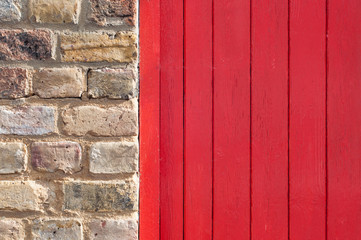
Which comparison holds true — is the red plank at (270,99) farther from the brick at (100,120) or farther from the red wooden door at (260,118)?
the brick at (100,120)

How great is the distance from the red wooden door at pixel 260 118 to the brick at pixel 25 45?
468 mm

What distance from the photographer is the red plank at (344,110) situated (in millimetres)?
1856

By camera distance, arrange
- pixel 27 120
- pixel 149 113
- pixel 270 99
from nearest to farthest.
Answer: pixel 27 120, pixel 149 113, pixel 270 99

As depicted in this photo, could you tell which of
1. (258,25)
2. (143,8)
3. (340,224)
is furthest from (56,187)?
(340,224)

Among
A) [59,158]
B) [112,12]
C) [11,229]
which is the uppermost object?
[112,12]

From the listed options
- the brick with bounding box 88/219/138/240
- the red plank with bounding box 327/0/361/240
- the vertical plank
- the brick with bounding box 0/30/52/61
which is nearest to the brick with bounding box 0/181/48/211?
the brick with bounding box 88/219/138/240

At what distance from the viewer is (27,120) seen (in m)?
1.62

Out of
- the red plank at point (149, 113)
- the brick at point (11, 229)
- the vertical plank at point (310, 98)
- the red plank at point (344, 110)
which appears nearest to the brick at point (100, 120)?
the red plank at point (149, 113)

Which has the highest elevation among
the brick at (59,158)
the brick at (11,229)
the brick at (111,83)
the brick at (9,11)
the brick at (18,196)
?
the brick at (9,11)

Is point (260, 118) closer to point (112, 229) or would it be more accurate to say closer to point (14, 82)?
point (112, 229)

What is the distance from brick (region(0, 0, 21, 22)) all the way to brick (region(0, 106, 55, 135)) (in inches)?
12.6

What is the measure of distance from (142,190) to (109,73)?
0.48 m

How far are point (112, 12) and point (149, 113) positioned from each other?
0.41 m

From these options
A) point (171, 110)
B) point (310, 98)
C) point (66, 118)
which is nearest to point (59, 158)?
point (66, 118)
